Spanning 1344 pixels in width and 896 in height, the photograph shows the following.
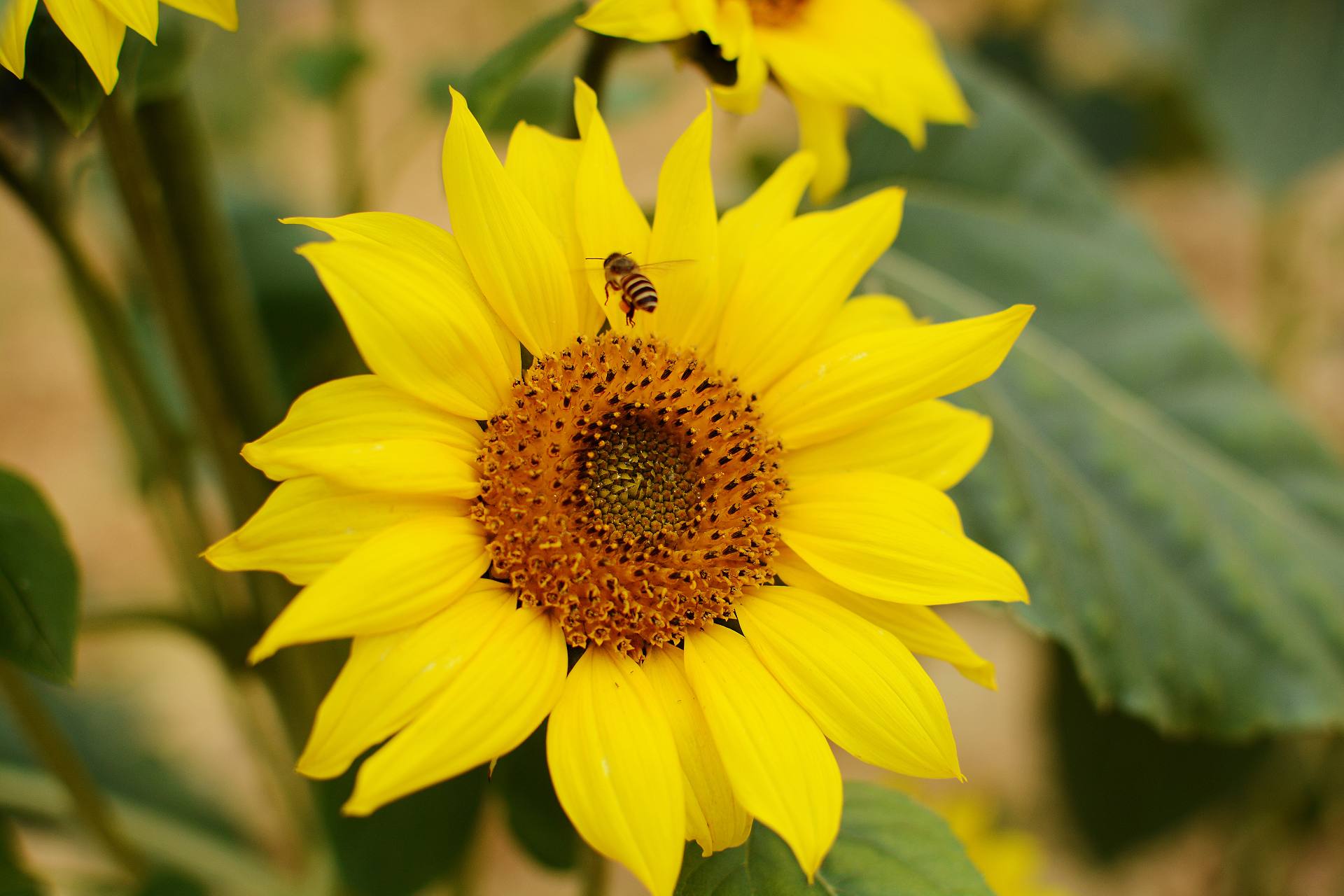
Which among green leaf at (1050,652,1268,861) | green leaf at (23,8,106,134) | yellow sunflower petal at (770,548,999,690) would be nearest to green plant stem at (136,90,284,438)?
green leaf at (23,8,106,134)

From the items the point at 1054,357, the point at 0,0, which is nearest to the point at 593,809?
the point at 0,0

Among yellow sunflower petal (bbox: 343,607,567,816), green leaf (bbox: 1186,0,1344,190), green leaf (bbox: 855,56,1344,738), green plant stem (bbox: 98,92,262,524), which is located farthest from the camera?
green leaf (bbox: 1186,0,1344,190)

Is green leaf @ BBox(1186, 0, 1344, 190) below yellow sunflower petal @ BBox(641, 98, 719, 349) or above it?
below

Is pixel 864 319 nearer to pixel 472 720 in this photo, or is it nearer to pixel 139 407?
pixel 472 720

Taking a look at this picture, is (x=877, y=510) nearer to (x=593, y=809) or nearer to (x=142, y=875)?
(x=593, y=809)

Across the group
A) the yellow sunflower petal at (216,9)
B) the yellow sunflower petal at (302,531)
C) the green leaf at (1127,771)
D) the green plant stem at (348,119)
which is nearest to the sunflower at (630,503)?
the yellow sunflower petal at (302,531)

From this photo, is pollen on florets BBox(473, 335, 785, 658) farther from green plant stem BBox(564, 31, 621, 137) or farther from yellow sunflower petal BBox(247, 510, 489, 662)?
green plant stem BBox(564, 31, 621, 137)

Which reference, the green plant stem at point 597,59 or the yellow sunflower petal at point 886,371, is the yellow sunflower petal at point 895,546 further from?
the green plant stem at point 597,59
